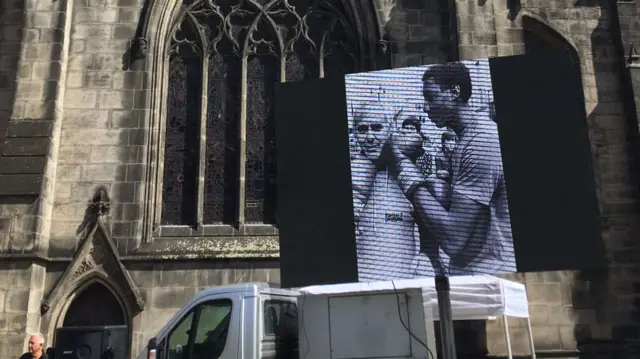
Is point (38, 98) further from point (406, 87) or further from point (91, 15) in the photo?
point (406, 87)

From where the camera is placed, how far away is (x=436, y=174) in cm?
642

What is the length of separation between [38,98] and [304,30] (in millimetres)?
5661

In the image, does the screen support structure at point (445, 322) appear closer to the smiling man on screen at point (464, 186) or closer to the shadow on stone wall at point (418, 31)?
the smiling man on screen at point (464, 186)

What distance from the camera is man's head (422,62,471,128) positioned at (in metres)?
6.61

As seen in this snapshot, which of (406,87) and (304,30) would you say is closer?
(406,87)

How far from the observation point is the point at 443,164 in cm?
644

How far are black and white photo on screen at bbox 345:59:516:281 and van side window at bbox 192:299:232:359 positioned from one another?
1704 millimetres

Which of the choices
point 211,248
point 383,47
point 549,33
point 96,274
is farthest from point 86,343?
point 549,33

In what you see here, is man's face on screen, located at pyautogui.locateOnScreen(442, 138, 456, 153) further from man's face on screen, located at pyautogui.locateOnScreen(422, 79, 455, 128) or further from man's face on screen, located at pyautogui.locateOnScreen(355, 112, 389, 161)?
man's face on screen, located at pyautogui.locateOnScreen(355, 112, 389, 161)

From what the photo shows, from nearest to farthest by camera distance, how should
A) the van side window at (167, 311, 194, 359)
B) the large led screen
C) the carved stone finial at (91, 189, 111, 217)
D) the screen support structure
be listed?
the screen support structure < the large led screen < the van side window at (167, 311, 194, 359) < the carved stone finial at (91, 189, 111, 217)

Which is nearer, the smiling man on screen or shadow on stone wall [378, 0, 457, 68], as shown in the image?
the smiling man on screen

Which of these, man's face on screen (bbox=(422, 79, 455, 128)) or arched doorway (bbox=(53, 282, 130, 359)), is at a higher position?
man's face on screen (bbox=(422, 79, 455, 128))

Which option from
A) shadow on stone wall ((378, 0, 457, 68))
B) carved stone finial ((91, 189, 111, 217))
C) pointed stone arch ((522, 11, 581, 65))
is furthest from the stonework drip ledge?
pointed stone arch ((522, 11, 581, 65))

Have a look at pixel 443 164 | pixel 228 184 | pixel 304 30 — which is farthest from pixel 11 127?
pixel 443 164
